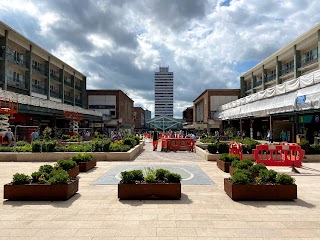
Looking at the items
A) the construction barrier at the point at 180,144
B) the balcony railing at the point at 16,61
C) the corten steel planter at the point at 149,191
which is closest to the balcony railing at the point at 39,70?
the balcony railing at the point at 16,61

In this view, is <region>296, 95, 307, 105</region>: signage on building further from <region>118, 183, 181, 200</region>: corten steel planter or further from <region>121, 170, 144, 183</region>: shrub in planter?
<region>121, 170, 144, 183</region>: shrub in planter

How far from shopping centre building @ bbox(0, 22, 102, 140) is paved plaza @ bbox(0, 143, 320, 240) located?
18286mm

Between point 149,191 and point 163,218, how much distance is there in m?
1.55

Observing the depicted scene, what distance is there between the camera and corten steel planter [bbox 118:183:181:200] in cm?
739

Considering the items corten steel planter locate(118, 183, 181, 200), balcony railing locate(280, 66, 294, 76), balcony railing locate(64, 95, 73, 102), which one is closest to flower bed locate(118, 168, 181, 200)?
corten steel planter locate(118, 183, 181, 200)

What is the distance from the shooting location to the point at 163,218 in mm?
5922

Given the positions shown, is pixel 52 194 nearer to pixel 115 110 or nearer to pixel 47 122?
pixel 47 122

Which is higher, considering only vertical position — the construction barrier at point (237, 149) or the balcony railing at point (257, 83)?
the balcony railing at point (257, 83)

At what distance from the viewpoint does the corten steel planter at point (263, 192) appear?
7.28 m

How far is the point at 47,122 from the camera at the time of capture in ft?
137

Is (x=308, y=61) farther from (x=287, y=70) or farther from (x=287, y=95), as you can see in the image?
(x=287, y=95)

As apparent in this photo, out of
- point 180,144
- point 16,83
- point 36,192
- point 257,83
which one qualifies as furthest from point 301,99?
point 16,83

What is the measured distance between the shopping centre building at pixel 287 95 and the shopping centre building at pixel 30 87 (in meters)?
22.4

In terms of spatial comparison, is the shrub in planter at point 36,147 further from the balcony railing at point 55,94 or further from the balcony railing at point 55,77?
the balcony railing at point 55,77
